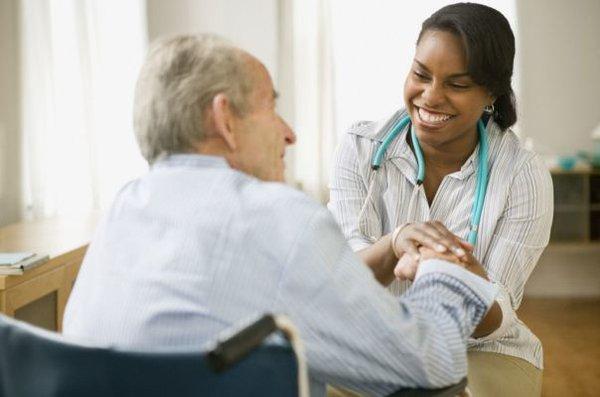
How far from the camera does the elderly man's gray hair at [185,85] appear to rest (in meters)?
1.13

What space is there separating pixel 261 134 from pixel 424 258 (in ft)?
1.33

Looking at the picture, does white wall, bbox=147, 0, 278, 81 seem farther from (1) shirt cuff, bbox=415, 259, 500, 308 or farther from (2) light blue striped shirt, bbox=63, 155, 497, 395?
(2) light blue striped shirt, bbox=63, 155, 497, 395

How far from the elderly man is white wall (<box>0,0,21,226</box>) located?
3662 millimetres

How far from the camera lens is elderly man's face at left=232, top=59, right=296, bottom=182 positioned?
1184mm

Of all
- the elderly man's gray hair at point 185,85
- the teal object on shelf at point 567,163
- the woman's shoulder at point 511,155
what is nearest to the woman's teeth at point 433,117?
the woman's shoulder at point 511,155

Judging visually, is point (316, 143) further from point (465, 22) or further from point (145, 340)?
point (145, 340)

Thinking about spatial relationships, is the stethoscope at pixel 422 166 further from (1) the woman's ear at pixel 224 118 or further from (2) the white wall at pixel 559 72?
(2) the white wall at pixel 559 72

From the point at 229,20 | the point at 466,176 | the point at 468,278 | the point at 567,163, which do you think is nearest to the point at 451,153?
the point at 466,176

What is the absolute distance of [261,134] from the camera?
1.20 meters

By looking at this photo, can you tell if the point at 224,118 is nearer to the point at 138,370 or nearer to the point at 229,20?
the point at 138,370

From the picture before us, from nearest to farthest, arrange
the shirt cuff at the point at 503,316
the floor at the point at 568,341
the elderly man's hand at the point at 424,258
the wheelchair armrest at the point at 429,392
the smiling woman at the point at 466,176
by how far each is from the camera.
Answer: the wheelchair armrest at the point at 429,392 → the elderly man's hand at the point at 424,258 → the shirt cuff at the point at 503,316 → the smiling woman at the point at 466,176 → the floor at the point at 568,341

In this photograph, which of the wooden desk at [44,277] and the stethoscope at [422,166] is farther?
the wooden desk at [44,277]

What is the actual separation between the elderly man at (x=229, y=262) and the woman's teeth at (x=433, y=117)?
2.26 ft

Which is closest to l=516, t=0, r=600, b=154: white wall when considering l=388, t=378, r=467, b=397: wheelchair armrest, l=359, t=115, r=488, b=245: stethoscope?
l=359, t=115, r=488, b=245: stethoscope
